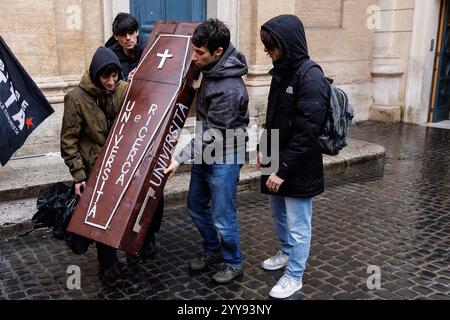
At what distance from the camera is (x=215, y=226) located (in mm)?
3729

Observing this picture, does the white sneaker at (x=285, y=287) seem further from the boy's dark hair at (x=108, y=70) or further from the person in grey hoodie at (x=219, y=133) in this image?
the boy's dark hair at (x=108, y=70)

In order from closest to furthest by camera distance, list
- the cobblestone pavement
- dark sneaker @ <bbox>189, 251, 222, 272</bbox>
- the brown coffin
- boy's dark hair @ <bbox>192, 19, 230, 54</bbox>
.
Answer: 1. boy's dark hair @ <bbox>192, 19, 230, 54</bbox>
2. the brown coffin
3. the cobblestone pavement
4. dark sneaker @ <bbox>189, 251, 222, 272</bbox>

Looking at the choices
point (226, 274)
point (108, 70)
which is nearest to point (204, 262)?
point (226, 274)

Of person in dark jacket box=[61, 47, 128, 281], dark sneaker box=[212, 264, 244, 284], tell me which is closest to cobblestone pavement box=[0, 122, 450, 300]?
dark sneaker box=[212, 264, 244, 284]

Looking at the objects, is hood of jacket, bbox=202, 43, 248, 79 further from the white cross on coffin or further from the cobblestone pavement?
the cobblestone pavement

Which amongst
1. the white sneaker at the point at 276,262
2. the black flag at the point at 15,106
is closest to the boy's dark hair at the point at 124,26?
the black flag at the point at 15,106

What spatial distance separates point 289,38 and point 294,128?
56cm

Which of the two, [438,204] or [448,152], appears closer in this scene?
[438,204]

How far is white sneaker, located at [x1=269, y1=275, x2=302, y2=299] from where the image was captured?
3473mm

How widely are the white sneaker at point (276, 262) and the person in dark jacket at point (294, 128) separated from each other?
12.6 inches

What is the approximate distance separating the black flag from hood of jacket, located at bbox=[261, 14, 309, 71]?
2.24 m

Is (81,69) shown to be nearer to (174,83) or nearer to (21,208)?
(21,208)

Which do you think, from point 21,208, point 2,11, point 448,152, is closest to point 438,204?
point 448,152

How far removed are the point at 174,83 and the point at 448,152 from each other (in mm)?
5683
